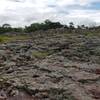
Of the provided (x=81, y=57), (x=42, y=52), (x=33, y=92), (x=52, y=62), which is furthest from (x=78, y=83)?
(x=42, y=52)

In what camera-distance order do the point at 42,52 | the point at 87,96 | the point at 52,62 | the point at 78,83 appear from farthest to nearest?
the point at 42,52
the point at 52,62
the point at 78,83
the point at 87,96

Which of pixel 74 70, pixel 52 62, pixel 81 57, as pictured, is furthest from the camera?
pixel 81 57

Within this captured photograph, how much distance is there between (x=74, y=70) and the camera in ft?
76.5

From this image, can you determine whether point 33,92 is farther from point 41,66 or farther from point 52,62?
point 52,62

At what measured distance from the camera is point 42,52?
34469mm

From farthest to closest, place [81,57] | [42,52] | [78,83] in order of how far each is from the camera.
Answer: [42,52] → [81,57] → [78,83]

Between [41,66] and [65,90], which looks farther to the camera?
[41,66]

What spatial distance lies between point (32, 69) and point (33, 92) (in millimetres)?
5166

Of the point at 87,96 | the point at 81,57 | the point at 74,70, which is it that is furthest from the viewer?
the point at 81,57

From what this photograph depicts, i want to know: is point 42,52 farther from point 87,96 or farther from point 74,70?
point 87,96

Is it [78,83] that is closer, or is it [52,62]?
[78,83]

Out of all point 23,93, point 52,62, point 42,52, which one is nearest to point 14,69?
point 52,62

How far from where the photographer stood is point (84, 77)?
21.4 metres

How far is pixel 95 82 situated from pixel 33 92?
13.1ft
